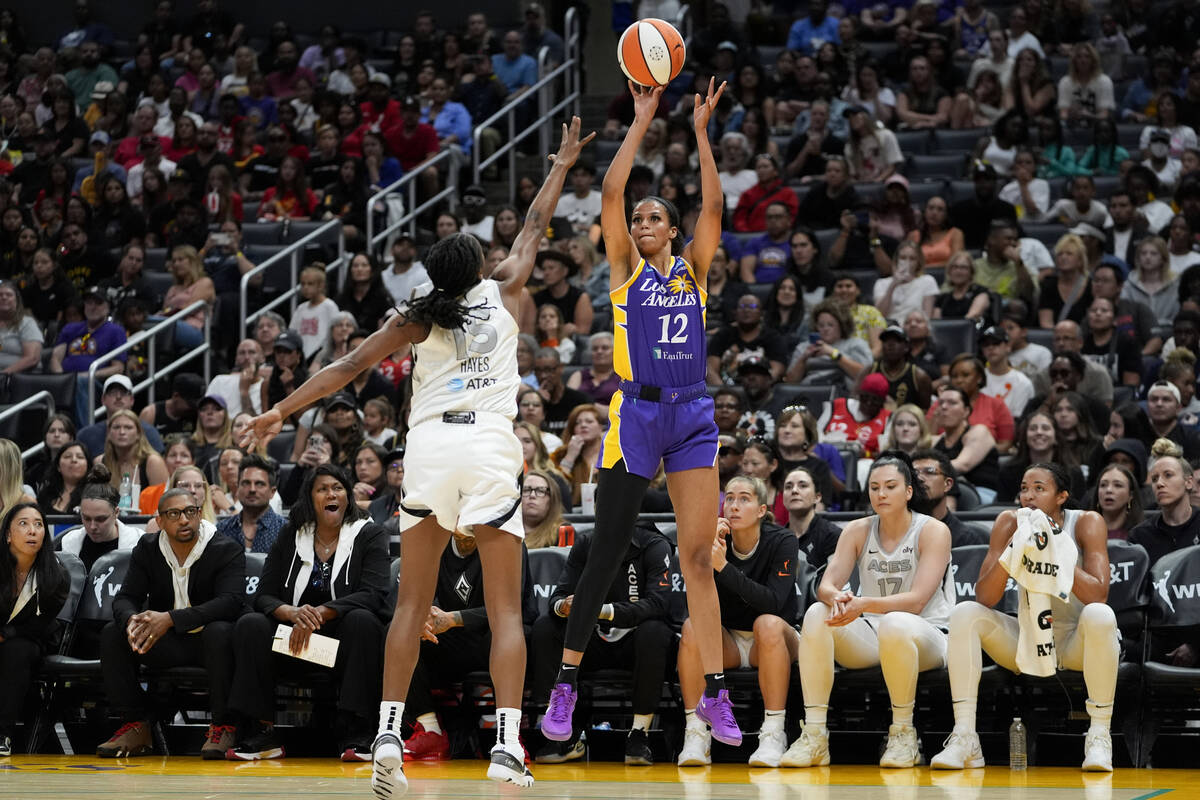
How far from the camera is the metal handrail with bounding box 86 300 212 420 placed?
13031mm

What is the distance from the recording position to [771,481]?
9742 mm

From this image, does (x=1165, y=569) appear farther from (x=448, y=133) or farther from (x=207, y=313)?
(x=448, y=133)

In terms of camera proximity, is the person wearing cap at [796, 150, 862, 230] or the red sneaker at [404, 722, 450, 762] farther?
the person wearing cap at [796, 150, 862, 230]

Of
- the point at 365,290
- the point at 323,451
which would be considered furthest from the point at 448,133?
the point at 323,451

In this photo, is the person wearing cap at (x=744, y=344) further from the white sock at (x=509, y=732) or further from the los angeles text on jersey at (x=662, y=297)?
the white sock at (x=509, y=732)

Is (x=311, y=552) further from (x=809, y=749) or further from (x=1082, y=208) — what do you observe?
(x=1082, y=208)

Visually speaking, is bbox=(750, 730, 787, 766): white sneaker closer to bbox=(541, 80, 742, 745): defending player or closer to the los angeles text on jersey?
bbox=(541, 80, 742, 745): defending player

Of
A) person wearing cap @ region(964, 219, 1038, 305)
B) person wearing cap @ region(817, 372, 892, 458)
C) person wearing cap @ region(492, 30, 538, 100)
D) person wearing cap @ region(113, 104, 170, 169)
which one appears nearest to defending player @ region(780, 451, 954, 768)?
person wearing cap @ region(817, 372, 892, 458)

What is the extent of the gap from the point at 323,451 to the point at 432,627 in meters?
3.00

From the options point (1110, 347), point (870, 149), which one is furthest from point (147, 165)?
point (1110, 347)

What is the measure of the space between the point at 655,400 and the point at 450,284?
3.31 ft

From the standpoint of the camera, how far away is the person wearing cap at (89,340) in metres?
14.1

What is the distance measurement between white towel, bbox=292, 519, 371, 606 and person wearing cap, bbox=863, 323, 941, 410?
4.36 metres

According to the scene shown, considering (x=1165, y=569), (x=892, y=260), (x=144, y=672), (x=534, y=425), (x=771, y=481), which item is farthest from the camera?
(x=892, y=260)
